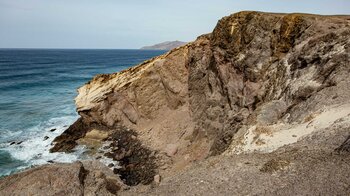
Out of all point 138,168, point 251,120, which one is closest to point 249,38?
point 251,120

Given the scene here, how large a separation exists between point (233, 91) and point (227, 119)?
313cm

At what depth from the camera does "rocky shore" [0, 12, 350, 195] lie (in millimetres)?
15289

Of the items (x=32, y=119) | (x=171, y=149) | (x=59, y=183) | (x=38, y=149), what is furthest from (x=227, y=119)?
(x=32, y=119)

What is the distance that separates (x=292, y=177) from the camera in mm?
14141

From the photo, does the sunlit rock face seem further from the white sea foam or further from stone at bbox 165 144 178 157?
the white sea foam

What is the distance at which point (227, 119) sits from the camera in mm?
28750

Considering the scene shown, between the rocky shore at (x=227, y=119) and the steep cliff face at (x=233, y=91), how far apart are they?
0.34 feet

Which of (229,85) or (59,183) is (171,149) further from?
(59,183)

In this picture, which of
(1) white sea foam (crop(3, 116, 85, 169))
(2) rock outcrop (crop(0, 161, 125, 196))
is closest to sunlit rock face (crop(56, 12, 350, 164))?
(1) white sea foam (crop(3, 116, 85, 169))

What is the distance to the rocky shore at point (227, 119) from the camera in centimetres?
1529

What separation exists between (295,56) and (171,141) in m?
15.5

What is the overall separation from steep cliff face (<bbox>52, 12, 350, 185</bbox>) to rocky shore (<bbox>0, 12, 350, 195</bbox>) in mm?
102

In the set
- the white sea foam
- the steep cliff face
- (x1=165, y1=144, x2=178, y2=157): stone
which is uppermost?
the steep cliff face

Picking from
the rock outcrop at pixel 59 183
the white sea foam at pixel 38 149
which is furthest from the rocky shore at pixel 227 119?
the white sea foam at pixel 38 149
